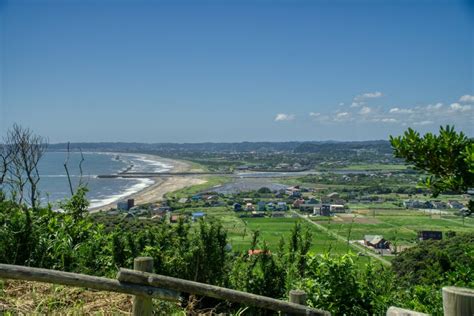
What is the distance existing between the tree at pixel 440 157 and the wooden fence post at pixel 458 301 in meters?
2.09

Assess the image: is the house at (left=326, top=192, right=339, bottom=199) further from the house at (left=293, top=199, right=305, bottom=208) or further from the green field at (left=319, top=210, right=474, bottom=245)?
the green field at (left=319, top=210, right=474, bottom=245)

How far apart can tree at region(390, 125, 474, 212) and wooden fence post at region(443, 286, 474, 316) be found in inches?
82.3

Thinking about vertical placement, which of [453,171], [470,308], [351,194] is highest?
[453,171]

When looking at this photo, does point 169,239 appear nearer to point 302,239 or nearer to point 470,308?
point 302,239

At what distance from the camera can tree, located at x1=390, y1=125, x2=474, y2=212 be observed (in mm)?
3459

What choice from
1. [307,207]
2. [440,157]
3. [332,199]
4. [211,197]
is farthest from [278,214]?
→ [440,157]

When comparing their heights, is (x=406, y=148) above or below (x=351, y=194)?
above

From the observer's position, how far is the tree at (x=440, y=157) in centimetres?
346

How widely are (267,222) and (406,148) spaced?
31.3m

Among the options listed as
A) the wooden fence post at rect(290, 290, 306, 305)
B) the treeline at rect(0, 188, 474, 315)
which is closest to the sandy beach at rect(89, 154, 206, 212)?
the treeline at rect(0, 188, 474, 315)

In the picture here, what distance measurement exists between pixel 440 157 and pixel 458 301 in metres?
2.34

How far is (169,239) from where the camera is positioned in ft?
18.9

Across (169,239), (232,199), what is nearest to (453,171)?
(169,239)

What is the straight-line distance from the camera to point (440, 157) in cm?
359
